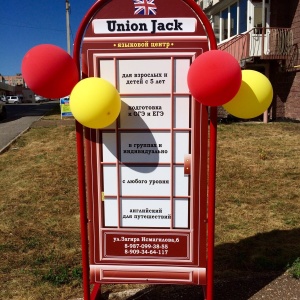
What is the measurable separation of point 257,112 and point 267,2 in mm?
15320

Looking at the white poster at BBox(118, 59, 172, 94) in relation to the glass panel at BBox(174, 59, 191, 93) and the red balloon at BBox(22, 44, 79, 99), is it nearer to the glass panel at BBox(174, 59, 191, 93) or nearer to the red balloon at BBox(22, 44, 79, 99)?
the glass panel at BBox(174, 59, 191, 93)

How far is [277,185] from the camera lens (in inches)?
276

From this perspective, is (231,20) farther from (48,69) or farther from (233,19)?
(48,69)

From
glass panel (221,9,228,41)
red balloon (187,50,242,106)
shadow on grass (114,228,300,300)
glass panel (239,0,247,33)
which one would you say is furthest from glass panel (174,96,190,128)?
glass panel (221,9,228,41)

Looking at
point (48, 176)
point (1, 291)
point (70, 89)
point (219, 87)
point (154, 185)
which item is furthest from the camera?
point (48, 176)

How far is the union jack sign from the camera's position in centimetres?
276

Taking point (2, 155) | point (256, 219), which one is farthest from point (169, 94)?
point (2, 155)

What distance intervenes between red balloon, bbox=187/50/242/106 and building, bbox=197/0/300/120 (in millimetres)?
13324

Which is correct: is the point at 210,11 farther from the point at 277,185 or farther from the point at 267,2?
the point at 277,185

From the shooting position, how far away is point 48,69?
105 inches

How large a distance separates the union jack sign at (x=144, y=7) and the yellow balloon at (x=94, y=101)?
607 mm

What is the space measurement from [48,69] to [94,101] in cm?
42

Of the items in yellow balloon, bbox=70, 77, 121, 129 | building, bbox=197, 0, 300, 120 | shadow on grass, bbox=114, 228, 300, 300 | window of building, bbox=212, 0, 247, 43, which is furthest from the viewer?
window of building, bbox=212, 0, 247, 43

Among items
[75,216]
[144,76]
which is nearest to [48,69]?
[144,76]
